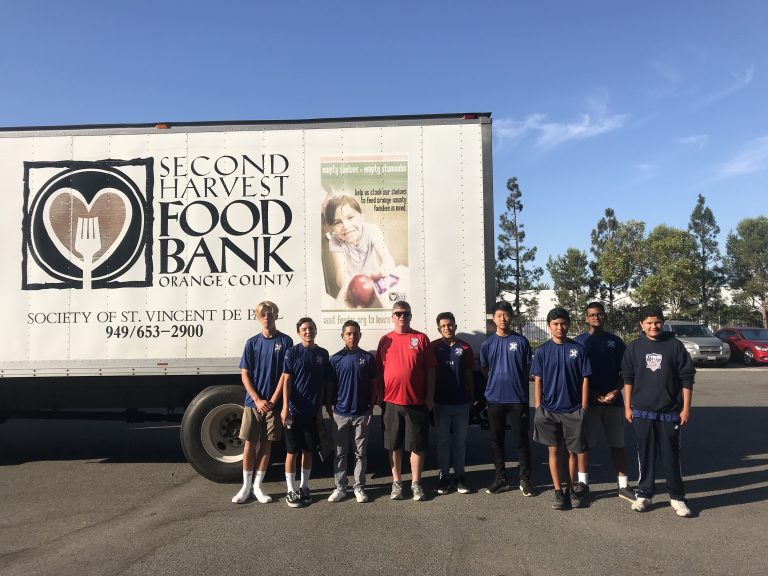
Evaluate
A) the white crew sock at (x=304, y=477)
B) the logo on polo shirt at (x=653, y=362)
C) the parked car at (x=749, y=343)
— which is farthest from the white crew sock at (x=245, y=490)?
the parked car at (x=749, y=343)

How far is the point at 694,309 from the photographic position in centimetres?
3525

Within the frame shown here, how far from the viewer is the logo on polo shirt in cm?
461

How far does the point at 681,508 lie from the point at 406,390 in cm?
258

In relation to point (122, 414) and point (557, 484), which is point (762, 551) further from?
point (122, 414)

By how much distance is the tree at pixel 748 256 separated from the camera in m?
46.6

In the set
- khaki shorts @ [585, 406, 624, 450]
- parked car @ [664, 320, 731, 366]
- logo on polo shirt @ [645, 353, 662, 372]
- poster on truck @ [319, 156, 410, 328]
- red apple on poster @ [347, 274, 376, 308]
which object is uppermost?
poster on truck @ [319, 156, 410, 328]

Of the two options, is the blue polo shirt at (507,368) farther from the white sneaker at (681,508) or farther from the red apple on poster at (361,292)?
the white sneaker at (681,508)

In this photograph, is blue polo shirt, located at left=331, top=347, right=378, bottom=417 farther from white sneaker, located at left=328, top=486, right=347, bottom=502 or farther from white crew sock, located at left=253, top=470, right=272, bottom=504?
white crew sock, located at left=253, top=470, right=272, bottom=504

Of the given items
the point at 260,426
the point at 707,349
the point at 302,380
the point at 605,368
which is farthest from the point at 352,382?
the point at 707,349

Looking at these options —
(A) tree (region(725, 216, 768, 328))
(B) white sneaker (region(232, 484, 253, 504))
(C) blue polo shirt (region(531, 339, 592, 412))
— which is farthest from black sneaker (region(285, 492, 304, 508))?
(A) tree (region(725, 216, 768, 328))

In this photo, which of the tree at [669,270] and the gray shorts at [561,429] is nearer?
the gray shorts at [561,429]

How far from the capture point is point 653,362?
464 centimetres

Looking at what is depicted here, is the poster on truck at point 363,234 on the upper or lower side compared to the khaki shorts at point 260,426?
upper

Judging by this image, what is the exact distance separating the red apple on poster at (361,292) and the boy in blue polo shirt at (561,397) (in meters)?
1.79
